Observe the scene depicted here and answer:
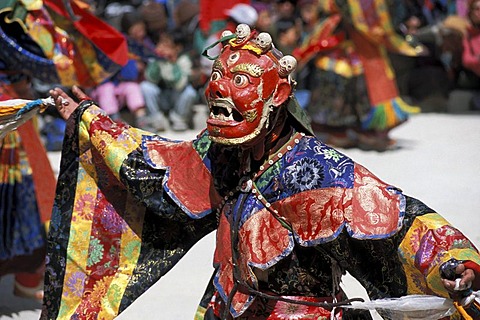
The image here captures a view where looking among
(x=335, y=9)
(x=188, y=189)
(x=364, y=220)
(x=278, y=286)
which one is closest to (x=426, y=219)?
(x=364, y=220)

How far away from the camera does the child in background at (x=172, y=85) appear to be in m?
9.18

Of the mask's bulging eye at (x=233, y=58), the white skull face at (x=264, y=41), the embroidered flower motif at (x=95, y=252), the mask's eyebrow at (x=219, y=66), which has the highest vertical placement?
the white skull face at (x=264, y=41)

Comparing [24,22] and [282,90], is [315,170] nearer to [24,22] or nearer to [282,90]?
[282,90]

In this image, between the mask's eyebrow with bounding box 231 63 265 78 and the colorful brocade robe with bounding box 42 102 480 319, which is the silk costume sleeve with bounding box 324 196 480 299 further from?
the mask's eyebrow with bounding box 231 63 265 78

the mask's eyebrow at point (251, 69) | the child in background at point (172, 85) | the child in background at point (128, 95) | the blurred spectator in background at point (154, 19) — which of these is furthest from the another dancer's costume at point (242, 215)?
the blurred spectator in background at point (154, 19)

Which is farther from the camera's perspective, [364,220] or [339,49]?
[339,49]

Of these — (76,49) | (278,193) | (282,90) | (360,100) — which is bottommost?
(360,100)

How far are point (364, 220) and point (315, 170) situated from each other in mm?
215

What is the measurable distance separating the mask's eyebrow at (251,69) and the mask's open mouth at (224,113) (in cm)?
11

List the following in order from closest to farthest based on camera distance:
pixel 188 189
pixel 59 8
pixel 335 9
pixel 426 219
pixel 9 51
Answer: pixel 426 219 → pixel 188 189 → pixel 9 51 → pixel 59 8 → pixel 335 9

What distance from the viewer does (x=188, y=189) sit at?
3.11 metres

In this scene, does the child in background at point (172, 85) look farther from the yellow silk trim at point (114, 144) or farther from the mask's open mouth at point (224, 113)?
the mask's open mouth at point (224, 113)

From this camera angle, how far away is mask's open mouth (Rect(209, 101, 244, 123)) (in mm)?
2848

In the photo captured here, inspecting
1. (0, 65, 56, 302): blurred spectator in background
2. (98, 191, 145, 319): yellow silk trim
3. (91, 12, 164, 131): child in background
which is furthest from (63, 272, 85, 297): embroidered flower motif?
(91, 12, 164, 131): child in background
